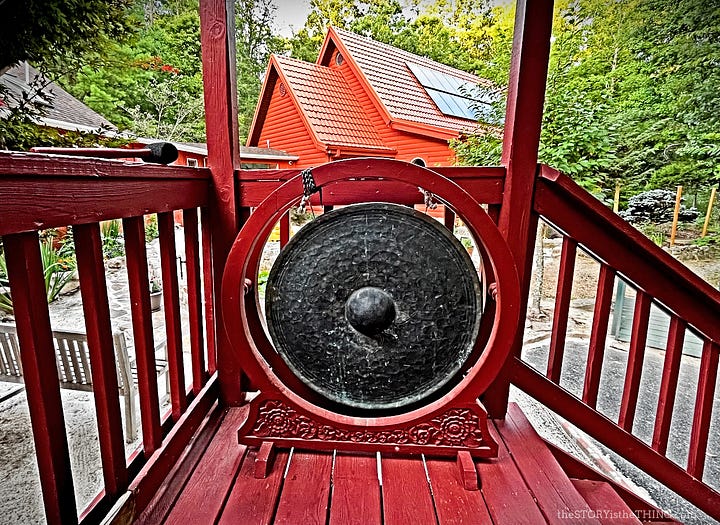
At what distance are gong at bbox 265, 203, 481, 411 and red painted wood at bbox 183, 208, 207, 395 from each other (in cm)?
31

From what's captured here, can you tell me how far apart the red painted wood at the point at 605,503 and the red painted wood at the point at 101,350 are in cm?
148

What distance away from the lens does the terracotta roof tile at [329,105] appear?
5781 mm

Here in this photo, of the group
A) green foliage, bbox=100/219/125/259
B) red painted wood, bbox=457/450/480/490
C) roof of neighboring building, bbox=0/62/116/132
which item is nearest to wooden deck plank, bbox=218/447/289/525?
red painted wood, bbox=457/450/480/490

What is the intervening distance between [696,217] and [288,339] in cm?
870

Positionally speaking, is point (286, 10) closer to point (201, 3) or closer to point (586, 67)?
point (201, 3)

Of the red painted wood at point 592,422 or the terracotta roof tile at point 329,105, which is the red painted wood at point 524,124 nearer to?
the red painted wood at point 592,422

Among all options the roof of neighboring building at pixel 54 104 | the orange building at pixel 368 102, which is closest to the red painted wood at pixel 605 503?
the roof of neighboring building at pixel 54 104

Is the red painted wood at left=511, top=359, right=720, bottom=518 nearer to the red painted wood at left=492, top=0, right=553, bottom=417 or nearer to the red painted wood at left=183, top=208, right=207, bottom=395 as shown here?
the red painted wood at left=492, top=0, right=553, bottom=417

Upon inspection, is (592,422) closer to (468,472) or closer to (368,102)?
(468,472)

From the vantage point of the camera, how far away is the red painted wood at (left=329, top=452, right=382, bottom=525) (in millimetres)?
1125

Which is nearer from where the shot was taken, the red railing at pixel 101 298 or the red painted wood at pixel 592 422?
the red railing at pixel 101 298

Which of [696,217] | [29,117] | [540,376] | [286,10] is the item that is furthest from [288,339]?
[696,217]

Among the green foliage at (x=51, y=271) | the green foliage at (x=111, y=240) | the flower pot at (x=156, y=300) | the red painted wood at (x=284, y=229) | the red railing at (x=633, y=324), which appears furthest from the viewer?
the green foliage at (x=111, y=240)

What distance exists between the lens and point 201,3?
137 cm
